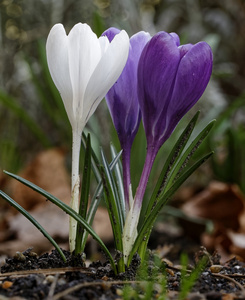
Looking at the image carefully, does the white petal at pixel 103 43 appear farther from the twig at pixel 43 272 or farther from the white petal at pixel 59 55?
the twig at pixel 43 272

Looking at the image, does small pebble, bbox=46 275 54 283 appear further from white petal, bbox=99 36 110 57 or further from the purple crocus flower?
white petal, bbox=99 36 110 57

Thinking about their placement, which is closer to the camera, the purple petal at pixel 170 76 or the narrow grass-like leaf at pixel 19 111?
the purple petal at pixel 170 76

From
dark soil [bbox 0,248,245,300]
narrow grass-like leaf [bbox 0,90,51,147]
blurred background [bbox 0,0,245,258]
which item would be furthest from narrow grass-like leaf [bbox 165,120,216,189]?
narrow grass-like leaf [bbox 0,90,51,147]

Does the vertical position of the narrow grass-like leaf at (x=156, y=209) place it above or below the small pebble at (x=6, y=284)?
above

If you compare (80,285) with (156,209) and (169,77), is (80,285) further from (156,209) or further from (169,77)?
(169,77)

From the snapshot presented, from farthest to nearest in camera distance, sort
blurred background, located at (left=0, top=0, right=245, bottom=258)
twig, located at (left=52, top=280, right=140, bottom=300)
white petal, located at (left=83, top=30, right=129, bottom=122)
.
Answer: blurred background, located at (left=0, top=0, right=245, bottom=258), white petal, located at (left=83, top=30, right=129, bottom=122), twig, located at (left=52, top=280, right=140, bottom=300)

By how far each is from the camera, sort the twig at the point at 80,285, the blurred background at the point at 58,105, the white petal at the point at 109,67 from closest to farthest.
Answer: the twig at the point at 80,285 < the white petal at the point at 109,67 < the blurred background at the point at 58,105

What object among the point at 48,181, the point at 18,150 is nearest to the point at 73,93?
the point at 48,181

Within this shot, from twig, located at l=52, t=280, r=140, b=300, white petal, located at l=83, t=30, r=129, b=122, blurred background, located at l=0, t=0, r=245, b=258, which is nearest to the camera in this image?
twig, located at l=52, t=280, r=140, b=300

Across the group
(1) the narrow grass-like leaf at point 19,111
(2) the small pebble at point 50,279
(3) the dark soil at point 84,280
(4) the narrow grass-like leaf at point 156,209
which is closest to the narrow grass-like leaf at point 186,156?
(4) the narrow grass-like leaf at point 156,209
